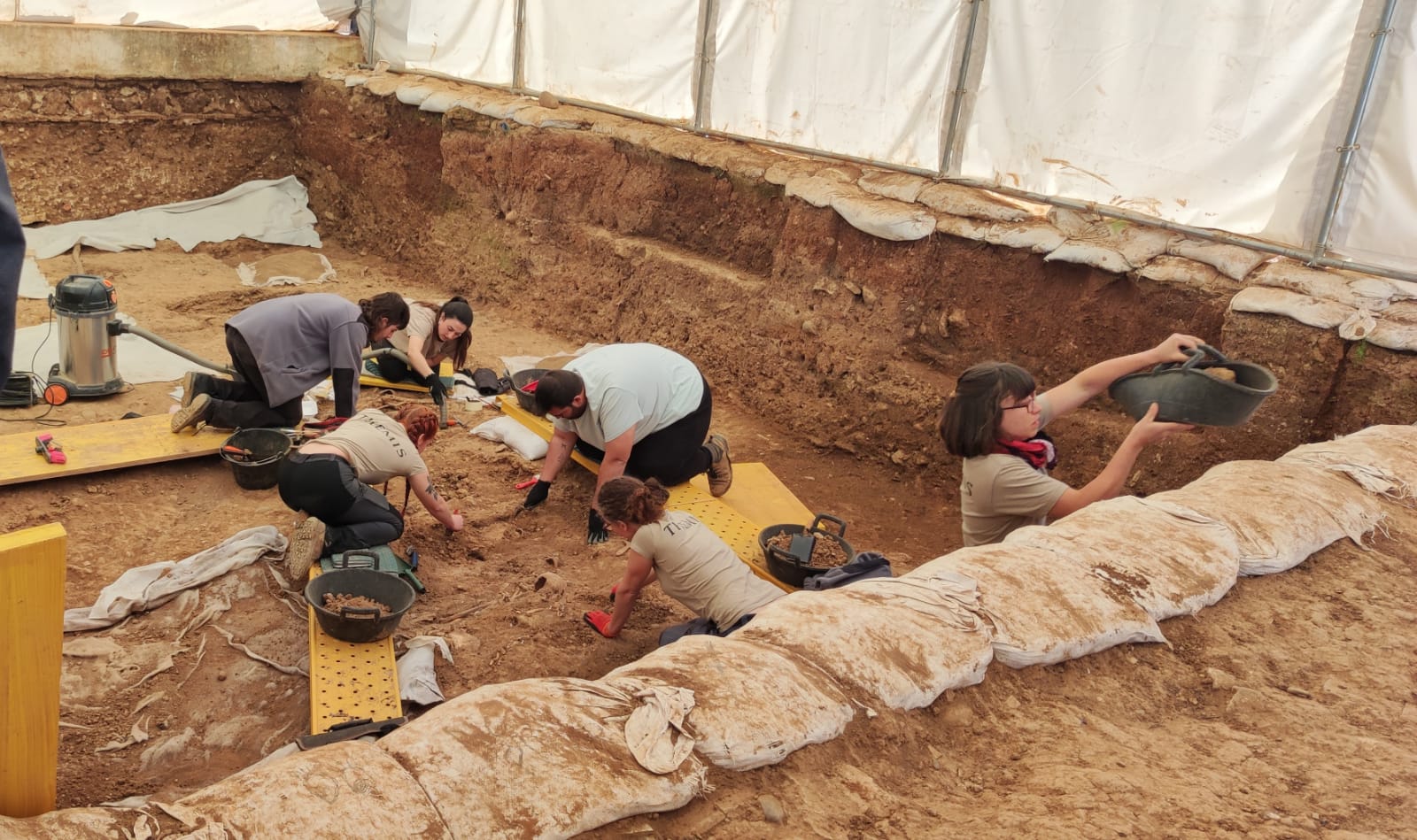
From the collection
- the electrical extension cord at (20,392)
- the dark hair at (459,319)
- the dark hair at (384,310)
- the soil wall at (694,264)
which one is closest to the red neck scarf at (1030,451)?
the soil wall at (694,264)

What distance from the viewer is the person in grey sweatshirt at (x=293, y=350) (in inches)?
224

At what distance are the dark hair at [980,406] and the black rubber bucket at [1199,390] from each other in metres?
0.56

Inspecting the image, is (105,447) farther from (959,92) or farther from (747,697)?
(959,92)

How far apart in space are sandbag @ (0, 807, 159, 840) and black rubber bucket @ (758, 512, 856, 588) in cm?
318

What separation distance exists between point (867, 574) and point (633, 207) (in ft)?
15.2

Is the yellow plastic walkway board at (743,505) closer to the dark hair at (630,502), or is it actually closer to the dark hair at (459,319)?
the dark hair at (459,319)

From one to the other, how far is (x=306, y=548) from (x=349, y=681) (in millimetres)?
873

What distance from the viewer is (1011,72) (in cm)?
641

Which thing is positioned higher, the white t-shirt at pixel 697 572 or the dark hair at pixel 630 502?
the dark hair at pixel 630 502

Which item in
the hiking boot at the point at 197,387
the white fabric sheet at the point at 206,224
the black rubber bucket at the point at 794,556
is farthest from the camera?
the white fabric sheet at the point at 206,224

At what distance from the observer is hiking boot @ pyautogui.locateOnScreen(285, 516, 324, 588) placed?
4.54 meters

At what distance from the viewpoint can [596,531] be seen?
A: 217 inches

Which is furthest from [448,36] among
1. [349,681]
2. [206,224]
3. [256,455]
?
[349,681]

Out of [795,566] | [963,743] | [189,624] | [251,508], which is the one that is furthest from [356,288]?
[963,743]
